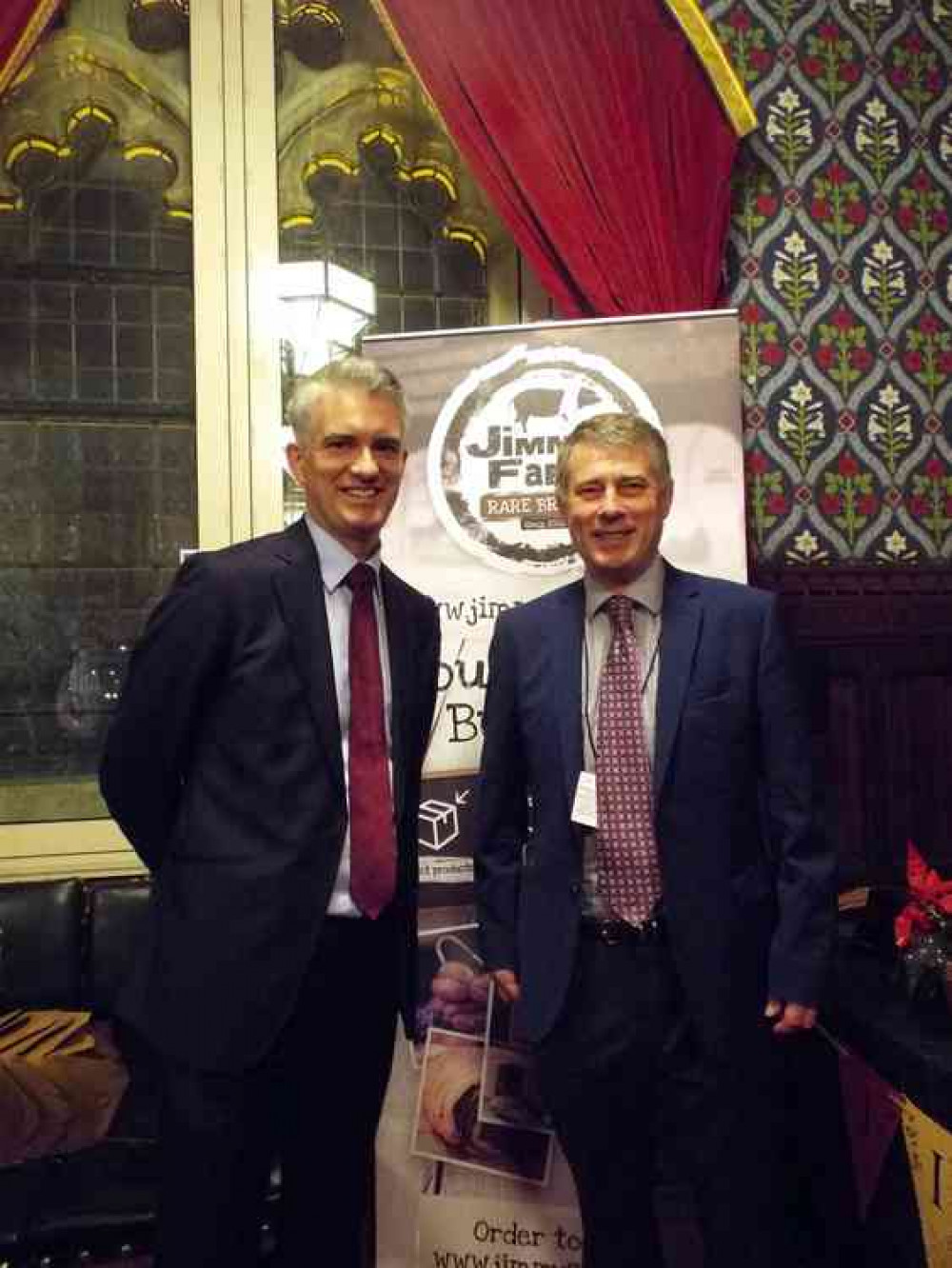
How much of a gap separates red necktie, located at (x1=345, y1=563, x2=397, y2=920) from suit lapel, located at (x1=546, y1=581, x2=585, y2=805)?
0.31 meters

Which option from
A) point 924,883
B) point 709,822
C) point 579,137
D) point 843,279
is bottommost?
point 924,883

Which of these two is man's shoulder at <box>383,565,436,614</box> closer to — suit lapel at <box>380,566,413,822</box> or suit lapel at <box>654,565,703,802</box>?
suit lapel at <box>380,566,413,822</box>

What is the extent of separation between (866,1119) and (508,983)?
2.68 feet

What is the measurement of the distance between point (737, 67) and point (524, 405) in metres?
1.35

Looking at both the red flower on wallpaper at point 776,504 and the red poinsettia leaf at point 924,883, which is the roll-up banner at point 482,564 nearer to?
the red flower on wallpaper at point 776,504

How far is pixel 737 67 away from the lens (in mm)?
2930

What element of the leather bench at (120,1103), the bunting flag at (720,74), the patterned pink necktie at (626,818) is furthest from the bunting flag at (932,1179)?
the bunting flag at (720,74)

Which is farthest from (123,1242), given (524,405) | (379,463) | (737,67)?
(737,67)

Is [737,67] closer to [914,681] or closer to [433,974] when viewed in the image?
[914,681]

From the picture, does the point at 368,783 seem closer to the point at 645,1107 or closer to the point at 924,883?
the point at 645,1107

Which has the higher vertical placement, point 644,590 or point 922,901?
point 644,590

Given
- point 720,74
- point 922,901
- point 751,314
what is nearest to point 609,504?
point 922,901

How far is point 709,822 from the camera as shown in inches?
65.1

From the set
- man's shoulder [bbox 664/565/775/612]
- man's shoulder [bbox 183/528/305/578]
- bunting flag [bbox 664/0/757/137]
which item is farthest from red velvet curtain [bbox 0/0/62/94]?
man's shoulder [bbox 664/565/775/612]
